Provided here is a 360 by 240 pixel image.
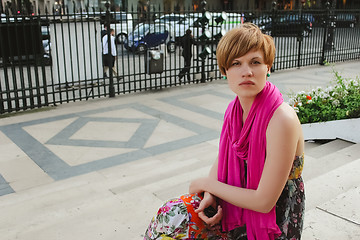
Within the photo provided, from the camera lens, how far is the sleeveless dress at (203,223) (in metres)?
1.73

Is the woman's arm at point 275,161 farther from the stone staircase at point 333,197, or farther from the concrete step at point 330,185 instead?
the concrete step at point 330,185

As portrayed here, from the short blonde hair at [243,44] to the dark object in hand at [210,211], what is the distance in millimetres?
660

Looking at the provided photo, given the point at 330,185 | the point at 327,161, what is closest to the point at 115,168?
the point at 327,161

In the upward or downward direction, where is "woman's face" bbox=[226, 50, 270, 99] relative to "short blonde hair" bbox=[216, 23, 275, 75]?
downward

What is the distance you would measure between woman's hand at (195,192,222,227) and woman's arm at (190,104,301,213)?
0.34 feet

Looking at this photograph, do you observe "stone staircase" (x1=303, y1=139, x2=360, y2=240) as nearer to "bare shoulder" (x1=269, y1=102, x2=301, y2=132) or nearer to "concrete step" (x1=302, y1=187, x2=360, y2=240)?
"concrete step" (x1=302, y1=187, x2=360, y2=240)

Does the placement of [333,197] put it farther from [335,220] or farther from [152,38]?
[152,38]

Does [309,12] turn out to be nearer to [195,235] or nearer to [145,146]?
[145,146]

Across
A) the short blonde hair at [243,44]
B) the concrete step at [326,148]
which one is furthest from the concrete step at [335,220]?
the concrete step at [326,148]

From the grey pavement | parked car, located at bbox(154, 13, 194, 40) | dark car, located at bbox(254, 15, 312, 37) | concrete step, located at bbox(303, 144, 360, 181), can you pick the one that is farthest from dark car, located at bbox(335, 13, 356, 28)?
concrete step, located at bbox(303, 144, 360, 181)

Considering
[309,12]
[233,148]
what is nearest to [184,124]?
[233,148]

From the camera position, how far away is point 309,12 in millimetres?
12992

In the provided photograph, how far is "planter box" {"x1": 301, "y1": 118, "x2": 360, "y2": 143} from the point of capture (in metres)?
5.39

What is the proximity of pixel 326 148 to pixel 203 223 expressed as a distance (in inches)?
153
